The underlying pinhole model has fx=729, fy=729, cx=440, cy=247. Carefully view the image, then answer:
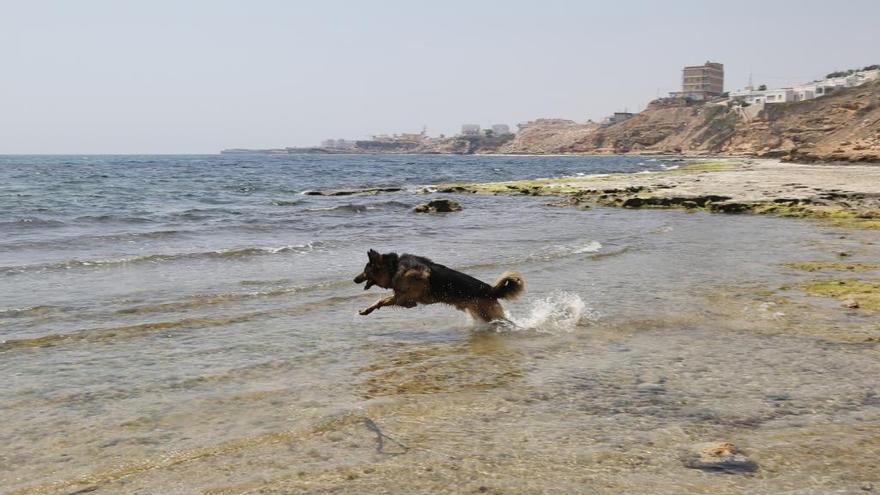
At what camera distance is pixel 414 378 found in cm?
720

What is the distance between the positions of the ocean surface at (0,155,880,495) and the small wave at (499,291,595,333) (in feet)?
0.16

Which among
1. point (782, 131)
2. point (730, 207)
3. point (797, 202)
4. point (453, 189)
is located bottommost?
point (730, 207)

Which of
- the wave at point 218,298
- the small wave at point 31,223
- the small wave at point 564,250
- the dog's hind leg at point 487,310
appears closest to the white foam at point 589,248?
the small wave at point 564,250

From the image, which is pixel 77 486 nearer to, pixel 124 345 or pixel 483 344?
pixel 124 345

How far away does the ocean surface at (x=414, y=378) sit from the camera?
16.0ft

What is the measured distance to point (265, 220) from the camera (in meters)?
27.0

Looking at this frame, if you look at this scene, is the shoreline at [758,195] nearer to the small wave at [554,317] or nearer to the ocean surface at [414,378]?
the ocean surface at [414,378]

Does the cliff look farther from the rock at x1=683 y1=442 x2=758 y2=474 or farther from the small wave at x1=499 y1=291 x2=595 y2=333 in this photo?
the rock at x1=683 y1=442 x2=758 y2=474

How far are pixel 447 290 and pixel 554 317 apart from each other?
151 cm

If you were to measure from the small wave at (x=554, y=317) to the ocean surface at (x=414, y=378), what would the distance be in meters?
0.05

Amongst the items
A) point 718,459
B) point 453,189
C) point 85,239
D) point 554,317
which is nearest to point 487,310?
point 554,317

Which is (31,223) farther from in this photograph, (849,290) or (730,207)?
(730,207)

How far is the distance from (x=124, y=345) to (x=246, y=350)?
5.00 ft

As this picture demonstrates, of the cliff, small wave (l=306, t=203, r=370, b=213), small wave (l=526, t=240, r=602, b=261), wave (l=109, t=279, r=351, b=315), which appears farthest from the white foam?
the cliff
